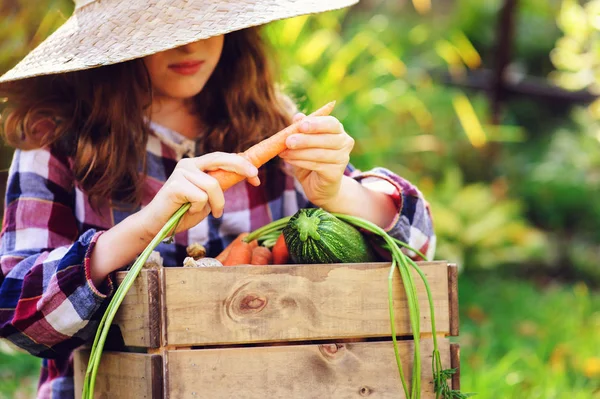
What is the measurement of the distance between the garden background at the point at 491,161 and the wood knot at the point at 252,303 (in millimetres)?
1684

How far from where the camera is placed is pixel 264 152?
168cm

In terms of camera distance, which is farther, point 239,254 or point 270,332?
point 239,254

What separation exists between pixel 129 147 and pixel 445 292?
98 centimetres

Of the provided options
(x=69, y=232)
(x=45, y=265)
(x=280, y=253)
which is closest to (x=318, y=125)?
(x=280, y=253)

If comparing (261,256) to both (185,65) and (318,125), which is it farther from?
(185,65)

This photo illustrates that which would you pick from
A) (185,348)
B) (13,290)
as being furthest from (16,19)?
(185,348)

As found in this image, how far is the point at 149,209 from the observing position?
162 centimetres

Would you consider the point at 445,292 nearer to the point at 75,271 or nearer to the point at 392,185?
the point at 392,185

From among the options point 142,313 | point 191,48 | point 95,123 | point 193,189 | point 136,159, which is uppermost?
point 191,48

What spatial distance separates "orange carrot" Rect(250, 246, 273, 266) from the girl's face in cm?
50

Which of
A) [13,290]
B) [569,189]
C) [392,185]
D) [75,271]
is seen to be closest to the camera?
[75,271]

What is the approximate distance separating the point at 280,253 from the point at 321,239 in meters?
0.20

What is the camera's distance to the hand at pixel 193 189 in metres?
1.55

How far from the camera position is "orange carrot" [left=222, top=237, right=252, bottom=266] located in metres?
1.82
